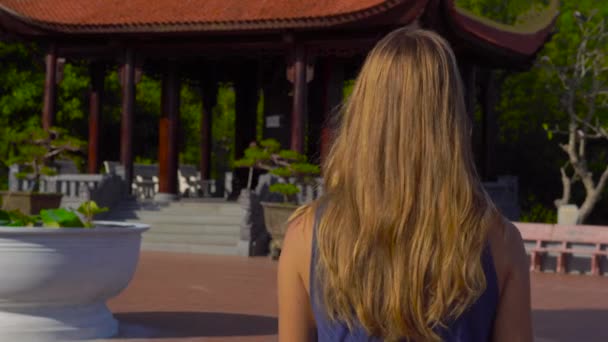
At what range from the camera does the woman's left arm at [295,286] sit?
181cm

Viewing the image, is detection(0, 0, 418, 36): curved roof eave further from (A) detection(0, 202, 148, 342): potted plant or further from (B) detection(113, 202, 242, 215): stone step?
(A) detection(0, 202, 148, 342): potted plant

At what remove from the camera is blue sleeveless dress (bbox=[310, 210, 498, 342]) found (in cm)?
176

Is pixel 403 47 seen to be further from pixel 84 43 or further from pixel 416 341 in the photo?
pixel 84 43

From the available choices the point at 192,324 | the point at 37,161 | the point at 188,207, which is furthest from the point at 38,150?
the point at 192,324

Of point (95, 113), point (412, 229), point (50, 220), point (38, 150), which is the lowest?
point (38, 150)

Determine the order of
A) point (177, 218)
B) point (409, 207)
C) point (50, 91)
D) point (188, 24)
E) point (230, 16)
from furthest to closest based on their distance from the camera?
point (50, 91), point (188, 24), point (230, 16), point (177, 218), point (409, 207)

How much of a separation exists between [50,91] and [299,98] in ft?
17.7

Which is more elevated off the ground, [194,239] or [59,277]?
[59,277]

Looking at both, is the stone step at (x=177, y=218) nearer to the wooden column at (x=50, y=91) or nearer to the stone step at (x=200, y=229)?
the stone step at (x=200, y=229)

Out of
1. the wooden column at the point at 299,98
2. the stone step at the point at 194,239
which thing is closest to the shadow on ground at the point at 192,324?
the stone step at the point at 194,239

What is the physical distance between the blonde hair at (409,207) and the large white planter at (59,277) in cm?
505

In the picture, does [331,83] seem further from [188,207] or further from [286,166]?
[188,207]

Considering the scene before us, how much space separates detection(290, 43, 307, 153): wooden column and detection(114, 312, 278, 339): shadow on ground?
1009 cm

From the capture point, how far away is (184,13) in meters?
19.7
